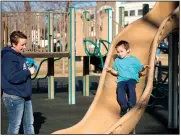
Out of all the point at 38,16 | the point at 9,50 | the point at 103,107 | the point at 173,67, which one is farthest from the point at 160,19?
the point at 38,16

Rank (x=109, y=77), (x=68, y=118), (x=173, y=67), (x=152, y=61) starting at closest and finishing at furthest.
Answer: (x=152, y=61) → (x=109, y=77) → (x=173, y=67) → (x=68, y=118)

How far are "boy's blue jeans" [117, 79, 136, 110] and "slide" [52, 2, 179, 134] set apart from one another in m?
0.13

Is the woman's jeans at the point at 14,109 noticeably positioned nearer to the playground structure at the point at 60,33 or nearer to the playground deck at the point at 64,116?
the playground deck at the point at 64,116

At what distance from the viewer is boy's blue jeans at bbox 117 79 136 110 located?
21.4 ft

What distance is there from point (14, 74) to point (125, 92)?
2.06 metres

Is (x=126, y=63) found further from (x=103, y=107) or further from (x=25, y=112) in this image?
(x=25, y=112)

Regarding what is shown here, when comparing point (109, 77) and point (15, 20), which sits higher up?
point (15, 20)

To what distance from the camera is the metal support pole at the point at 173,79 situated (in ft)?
24.6

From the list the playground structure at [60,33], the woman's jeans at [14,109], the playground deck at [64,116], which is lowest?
the playground deck at [64,116]

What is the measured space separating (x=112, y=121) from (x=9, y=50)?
2.13m

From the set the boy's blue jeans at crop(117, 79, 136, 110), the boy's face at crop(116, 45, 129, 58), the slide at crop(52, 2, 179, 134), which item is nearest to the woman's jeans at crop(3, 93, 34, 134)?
the slide at crop(52, 2, 179, 134)

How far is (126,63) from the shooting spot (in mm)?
6570

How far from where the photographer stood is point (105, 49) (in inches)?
501

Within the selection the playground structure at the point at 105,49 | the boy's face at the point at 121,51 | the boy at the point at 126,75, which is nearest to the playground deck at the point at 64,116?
the playground structure at the point at 105,49
